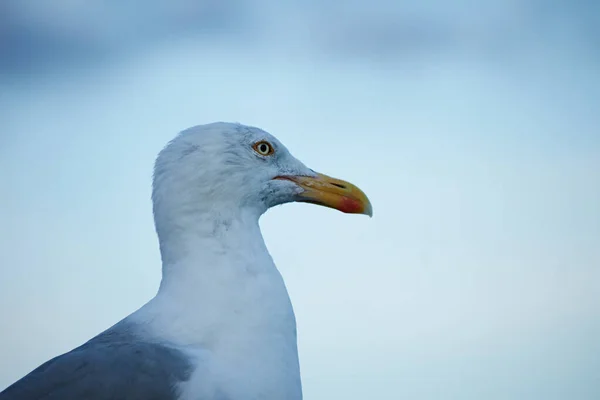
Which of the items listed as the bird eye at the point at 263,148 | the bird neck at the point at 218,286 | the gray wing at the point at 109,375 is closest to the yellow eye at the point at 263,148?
the bird eye at the point at 263,148

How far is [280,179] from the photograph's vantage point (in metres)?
5.31

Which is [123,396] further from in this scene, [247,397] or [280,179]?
[280,179]

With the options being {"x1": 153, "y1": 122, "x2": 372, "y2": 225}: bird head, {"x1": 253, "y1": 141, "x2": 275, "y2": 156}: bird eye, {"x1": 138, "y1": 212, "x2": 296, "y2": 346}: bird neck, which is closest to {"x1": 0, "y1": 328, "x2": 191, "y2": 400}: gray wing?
{"x1": 138, "y1": 212, "x2": 296, "y2": 346}: bird neck

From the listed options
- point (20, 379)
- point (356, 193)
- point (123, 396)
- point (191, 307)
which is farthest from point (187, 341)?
point (356, 193)

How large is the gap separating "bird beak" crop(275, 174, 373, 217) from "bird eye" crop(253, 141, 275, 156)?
0.18 m

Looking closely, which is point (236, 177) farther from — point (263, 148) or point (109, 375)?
point (109, 375)

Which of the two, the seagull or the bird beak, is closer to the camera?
the seagull

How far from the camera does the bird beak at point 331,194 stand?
539 centimetres

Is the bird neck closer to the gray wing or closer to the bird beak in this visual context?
the gray wing

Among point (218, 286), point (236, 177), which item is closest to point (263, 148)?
point (236, 177)

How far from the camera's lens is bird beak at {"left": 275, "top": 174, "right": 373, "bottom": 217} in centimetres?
539

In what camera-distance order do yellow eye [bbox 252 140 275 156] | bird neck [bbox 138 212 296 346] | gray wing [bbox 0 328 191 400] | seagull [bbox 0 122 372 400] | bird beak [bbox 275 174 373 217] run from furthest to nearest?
1. bird beak [bbox 275 174 373 217]
2. yellow eye [bbox 252 140 275 156]
3. bird neck [bbox 138 212 296 346]
4. seagull [bbox 0 122 372 400]
5. gray wing [bbox 0 328 191 400]

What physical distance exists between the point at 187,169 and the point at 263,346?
110 centimetres

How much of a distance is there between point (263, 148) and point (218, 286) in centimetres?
102
